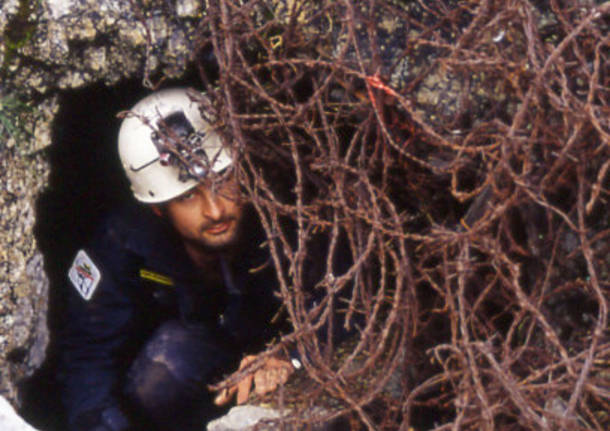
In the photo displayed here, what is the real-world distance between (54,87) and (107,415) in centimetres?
174

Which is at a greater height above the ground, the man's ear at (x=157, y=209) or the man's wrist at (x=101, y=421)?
the man's ear at (x=157, y=209)

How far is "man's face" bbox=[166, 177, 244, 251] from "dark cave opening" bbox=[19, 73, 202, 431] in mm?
611

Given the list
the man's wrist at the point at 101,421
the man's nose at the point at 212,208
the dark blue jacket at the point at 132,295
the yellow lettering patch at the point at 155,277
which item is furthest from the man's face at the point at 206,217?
the man's wrist at the point at 101,421

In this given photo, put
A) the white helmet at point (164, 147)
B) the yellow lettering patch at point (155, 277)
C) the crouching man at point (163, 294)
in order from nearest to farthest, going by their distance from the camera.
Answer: the white helmet at point (164, 147) < the crouching man at point (163, 294) < the yellow lettering patch at point (155, 277)

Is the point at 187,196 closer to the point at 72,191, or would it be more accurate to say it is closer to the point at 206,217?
the point at 206,217

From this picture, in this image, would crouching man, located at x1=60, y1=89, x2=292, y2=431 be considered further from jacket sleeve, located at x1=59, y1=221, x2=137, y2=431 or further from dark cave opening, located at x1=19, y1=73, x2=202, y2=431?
dark cave opening, located at x1=19, y1=73, x2=202, y2=431

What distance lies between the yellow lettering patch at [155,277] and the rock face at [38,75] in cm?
82

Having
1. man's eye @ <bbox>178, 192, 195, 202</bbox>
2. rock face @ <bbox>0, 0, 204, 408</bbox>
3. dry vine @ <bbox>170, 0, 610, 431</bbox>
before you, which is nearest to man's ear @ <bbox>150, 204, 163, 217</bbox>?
man's eye @ <bbox>178, 192, 195, 202</bbox>

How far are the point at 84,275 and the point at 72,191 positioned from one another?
57cm

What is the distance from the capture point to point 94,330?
11.3 feet

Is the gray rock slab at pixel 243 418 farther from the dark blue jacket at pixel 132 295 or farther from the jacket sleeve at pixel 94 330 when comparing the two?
the jacket sleeve at pixel 94 330

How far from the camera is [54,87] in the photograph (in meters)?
2.72

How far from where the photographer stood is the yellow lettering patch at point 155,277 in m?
3.58

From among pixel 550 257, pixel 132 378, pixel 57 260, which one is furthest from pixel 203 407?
pixel 550 257
